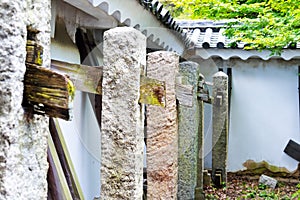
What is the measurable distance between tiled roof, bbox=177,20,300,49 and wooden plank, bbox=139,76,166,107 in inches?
175

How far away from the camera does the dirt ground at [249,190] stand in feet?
19.0

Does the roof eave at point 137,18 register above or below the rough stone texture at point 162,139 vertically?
above

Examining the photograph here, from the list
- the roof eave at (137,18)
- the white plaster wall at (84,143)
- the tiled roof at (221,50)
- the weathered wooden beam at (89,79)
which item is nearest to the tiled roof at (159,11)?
the roof eave at (137,18)

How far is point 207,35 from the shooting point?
7.77 metres

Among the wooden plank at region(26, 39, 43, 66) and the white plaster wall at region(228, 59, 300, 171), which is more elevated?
the wooden plank at region(26, 39, 43, 66)

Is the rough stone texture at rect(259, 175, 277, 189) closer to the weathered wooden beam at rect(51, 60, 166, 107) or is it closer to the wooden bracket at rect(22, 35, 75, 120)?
the weathered wooden beam at rect(51, 60, 166, 107)

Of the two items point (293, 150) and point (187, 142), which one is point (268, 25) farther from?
point (293, 150)

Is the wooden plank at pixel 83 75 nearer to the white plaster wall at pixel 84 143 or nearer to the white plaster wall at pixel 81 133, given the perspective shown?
the white plaster wall at pixel 81 133

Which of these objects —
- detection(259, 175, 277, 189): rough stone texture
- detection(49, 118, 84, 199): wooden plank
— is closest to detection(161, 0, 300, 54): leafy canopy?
detection(259, 175, 277, 189): rough stone texture

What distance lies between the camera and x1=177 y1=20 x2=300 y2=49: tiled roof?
7104mm

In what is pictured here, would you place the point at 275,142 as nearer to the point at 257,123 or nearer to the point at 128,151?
the point at 257,123

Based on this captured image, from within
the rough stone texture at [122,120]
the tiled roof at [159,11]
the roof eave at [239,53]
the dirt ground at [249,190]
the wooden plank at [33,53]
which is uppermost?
the tiled roof at [159,11]

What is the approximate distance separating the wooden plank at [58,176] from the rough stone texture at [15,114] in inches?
55.1

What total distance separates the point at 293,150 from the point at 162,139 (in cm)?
517
